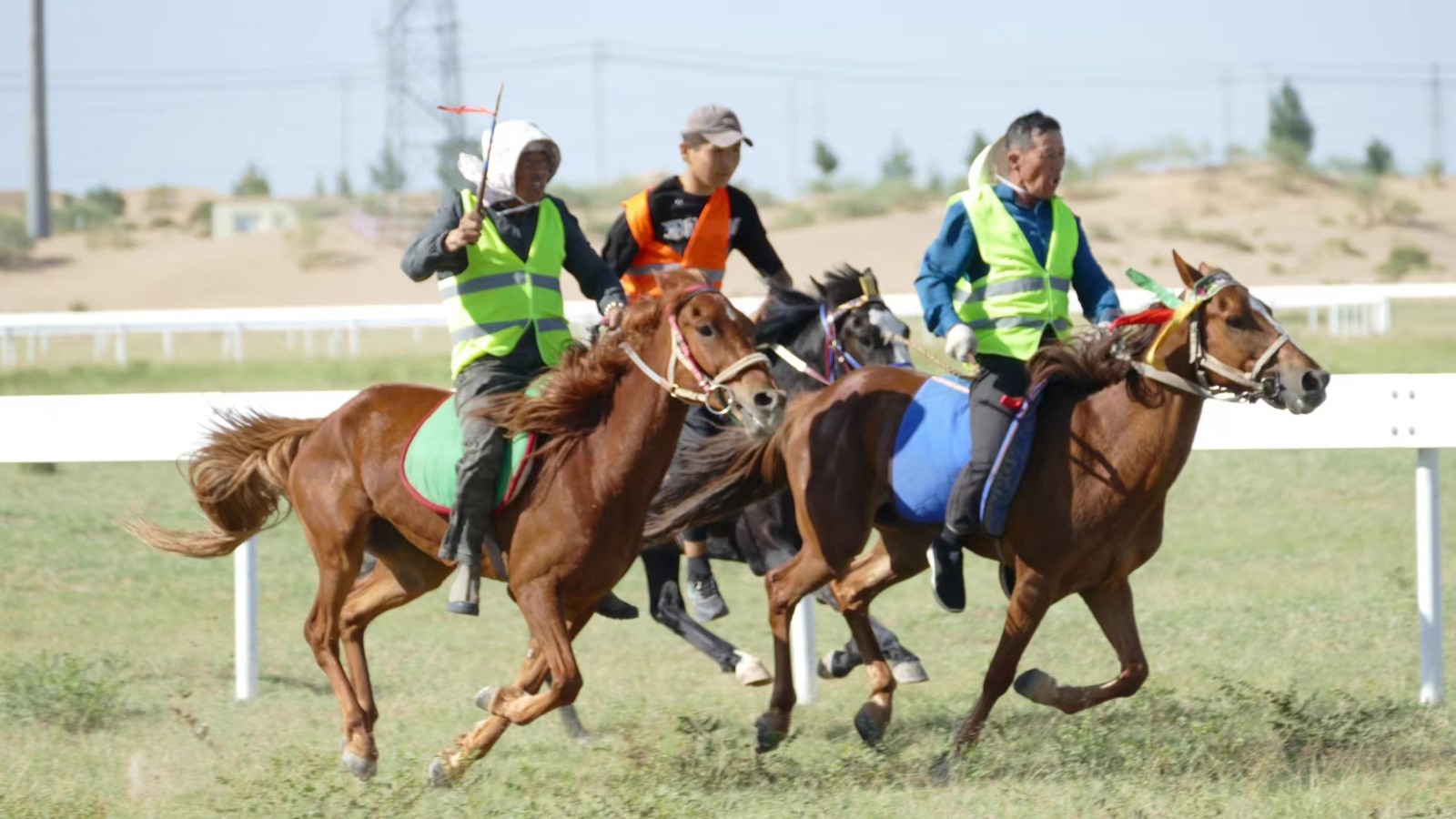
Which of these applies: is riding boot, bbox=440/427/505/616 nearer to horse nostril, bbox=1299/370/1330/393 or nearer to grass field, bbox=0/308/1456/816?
grass field, bbox=0/308/1456/816

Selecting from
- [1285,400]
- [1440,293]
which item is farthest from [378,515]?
[1440,293]

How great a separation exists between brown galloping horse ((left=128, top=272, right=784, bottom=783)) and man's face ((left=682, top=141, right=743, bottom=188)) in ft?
5.05

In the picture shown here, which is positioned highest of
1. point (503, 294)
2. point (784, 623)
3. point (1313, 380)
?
point (503, 294)

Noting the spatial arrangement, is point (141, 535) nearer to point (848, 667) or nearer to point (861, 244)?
point (848, 667)

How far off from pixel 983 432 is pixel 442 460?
1.99 m

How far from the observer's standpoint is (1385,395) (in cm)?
804

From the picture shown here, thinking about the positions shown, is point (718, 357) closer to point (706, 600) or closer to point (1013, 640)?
point (1013, 640)

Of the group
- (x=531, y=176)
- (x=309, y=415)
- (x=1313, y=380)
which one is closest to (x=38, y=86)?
(x=309, y=415)

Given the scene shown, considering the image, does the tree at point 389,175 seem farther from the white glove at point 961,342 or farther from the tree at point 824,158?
the white glove at point 961,342

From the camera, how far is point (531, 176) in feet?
23.1

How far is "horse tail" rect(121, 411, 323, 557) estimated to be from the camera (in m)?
7.61

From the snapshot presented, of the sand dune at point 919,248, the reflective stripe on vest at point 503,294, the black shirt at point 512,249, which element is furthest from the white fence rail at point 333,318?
the sand dune at point 919,248

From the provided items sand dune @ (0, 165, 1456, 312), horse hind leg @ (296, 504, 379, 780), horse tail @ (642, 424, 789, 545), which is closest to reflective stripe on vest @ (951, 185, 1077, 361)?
horse tail @ (642, 424, 789, 545)

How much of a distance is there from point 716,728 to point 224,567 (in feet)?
15.9
